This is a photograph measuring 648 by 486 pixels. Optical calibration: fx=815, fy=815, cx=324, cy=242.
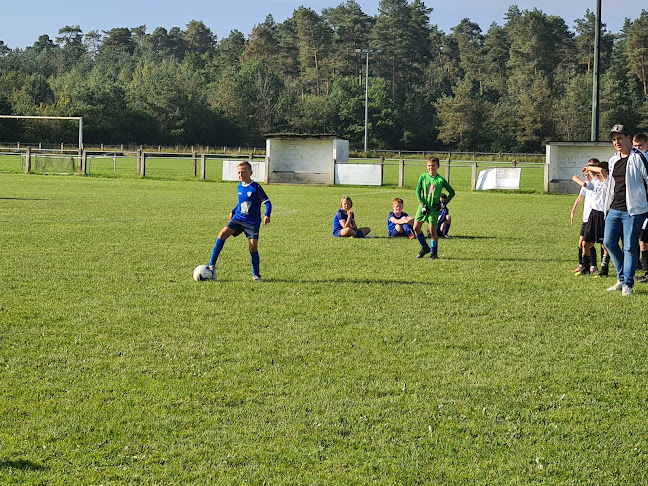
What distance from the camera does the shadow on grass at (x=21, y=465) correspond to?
4.20 metres

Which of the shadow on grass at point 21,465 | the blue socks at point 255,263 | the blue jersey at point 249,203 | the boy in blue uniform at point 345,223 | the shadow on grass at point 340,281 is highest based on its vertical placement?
the blue jersey at point 249,203

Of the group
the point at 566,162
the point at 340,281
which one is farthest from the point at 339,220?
the point at 566,162

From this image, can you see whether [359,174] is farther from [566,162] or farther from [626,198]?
[626,198]

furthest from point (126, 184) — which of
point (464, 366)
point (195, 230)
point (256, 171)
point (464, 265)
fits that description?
point (464, 366)

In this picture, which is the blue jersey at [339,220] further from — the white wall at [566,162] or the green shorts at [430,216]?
the white wall at [566,162]

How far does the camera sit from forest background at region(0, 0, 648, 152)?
84.8 metres

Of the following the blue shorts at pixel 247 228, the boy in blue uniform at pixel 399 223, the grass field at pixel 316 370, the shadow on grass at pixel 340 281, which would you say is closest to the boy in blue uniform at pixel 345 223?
the boy in blue uniform at pixel 399 223

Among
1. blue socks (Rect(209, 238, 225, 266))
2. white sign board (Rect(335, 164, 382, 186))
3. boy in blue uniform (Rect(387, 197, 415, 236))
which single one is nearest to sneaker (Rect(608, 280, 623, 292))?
blue socks (Rect(209, 238, 225, 266))

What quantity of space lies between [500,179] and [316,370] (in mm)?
27504

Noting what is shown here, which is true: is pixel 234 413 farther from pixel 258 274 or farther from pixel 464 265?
pixel 464 265

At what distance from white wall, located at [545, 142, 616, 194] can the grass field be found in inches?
821

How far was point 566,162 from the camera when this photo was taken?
3253 centimetres

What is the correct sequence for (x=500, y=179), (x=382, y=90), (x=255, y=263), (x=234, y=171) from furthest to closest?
1. (x=382, y=90)
2. (x=234, y=171)
3. (x=500, y=179)
4. (x=255, y=263)

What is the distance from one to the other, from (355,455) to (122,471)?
4.07 ft
